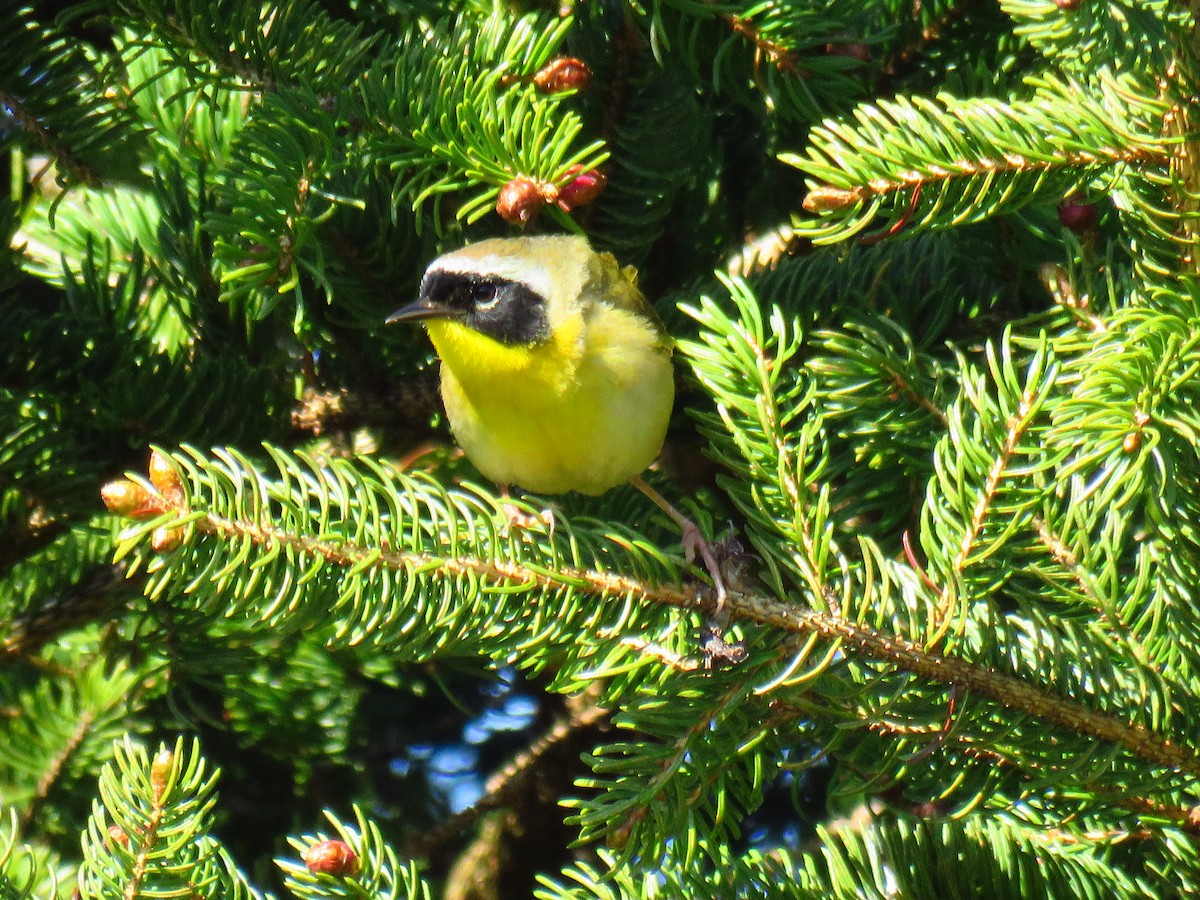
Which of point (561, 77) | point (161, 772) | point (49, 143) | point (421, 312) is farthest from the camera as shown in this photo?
point (421, 312)

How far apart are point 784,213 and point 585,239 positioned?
1.62 ft

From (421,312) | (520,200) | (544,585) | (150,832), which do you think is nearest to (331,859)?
(150,832)

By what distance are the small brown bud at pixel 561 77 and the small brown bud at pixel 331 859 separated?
1.16m

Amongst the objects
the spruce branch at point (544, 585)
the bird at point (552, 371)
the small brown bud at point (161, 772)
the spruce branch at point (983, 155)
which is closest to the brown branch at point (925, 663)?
the spruce branch at point (544, 585)

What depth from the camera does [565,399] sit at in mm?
2502

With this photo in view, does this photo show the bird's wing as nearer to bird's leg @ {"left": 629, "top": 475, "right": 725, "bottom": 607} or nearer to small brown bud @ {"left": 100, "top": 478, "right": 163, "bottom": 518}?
bird's leg @ {"left": 629, "top": 475, "right": 725, "bottom": 607}

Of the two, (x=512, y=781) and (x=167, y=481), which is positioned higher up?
(x=167, y=481)

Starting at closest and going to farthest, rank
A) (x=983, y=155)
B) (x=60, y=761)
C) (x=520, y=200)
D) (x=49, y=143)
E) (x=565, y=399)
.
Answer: (x=983, y=155) < (x=520, y=200) < (x=49, y=143) < (x=60, y=761) < (x=565, y=399)

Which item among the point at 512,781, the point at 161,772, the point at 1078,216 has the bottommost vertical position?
the point at 512,781

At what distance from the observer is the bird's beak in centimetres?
217

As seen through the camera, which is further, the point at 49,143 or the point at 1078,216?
the point at 49,143

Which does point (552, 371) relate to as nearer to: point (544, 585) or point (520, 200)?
point (520, 200)

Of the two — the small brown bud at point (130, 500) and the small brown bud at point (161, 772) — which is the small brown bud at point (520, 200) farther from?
the small brown bud at point (161, 772)

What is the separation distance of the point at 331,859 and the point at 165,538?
1.51 feet
